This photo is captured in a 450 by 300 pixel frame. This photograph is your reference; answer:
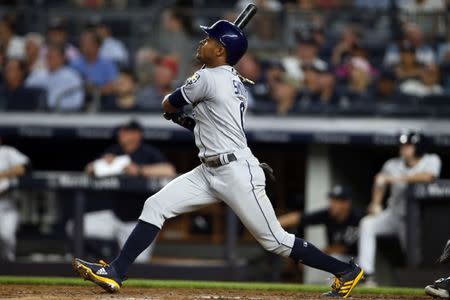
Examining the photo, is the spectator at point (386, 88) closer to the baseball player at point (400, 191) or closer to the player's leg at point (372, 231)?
the baseball player at point (400, 191)

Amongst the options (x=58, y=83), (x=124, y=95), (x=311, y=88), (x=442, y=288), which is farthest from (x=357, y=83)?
(x=442, y=288)

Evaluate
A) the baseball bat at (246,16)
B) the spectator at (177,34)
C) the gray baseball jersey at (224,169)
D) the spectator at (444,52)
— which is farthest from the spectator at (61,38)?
the gray baseball jersey at (224,169)

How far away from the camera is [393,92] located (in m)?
11.3

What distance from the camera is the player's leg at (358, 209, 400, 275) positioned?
9.84m

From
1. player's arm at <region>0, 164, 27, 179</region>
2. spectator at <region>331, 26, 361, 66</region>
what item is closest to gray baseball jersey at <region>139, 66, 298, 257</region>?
player's arm at <region>0, 164, 27, 179</region>

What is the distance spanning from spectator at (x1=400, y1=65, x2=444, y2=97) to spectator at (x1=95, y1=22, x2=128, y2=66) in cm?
317

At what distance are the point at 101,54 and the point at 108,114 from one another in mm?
934

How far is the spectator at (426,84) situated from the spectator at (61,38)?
3.74 meters

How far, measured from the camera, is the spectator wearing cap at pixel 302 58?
38.5 ft

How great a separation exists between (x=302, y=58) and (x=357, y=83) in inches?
28.0

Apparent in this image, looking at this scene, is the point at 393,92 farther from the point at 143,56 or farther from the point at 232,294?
the point at 232,294

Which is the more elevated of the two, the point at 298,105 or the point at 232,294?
the point at 298,105

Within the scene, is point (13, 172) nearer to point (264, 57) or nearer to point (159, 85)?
point (159, 85)

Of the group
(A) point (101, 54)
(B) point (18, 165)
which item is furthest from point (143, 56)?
(B) point (18, 165)
